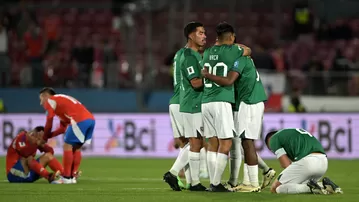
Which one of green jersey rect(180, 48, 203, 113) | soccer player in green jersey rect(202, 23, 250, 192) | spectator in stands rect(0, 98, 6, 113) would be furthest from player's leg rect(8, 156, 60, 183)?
spectator in stands rect(0, 98, 6, 113)

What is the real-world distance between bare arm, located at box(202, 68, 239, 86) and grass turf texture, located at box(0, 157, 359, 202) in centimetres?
156

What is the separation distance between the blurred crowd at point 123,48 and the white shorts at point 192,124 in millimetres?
10426

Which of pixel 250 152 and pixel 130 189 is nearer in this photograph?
pixel 250 152

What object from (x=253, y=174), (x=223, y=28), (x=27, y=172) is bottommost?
(x=27, y=172)

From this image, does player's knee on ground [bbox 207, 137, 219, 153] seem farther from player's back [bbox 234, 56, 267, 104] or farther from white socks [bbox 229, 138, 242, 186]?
player's back [bbox 234, 56, 267, 104]

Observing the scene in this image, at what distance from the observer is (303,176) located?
1216 centimetres

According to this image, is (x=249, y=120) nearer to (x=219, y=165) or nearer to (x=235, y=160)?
(x=235, y=160)

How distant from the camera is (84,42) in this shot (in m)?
27.2

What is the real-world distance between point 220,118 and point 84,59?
1295 cm

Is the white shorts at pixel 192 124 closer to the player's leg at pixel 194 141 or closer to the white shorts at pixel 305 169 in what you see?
the player's leg at pixel 194 141

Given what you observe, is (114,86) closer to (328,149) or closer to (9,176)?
(328,149)

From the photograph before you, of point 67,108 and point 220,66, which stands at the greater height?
point 220,66

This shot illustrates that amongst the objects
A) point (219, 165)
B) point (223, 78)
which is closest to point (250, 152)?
point (219, 165)

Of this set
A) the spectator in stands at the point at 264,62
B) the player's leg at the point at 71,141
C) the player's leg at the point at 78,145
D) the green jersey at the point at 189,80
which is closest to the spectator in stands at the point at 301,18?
the spectator in stands at the point at 264,62
